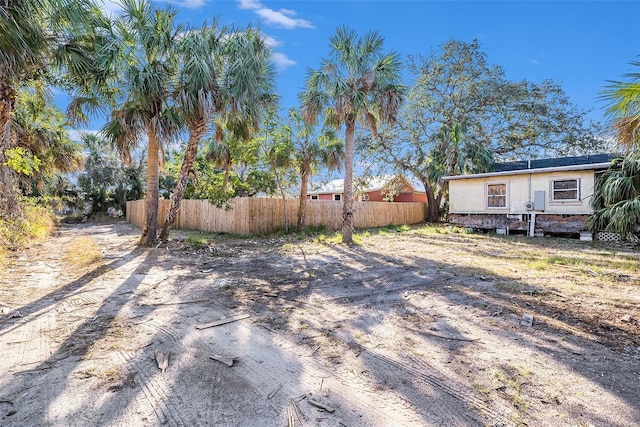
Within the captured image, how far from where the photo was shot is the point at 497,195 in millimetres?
14383

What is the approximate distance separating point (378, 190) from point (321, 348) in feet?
81.4

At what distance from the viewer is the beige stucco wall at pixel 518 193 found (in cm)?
1198

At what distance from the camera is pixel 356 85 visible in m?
10.0

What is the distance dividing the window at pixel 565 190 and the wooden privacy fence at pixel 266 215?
318 inches

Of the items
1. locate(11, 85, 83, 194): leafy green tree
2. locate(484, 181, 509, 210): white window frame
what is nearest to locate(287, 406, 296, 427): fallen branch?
locate(11, 85, 83, 194): leafy green tree

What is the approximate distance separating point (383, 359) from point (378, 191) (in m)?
25.2

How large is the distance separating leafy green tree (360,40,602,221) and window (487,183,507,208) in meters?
2.97

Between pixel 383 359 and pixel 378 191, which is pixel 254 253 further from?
pixel 378 191

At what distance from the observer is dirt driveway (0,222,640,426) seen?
209 cm

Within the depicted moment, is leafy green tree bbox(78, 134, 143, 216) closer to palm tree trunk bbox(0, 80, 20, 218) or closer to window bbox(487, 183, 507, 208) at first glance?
palm tree trunk bbox(0, 80, 20, 218)

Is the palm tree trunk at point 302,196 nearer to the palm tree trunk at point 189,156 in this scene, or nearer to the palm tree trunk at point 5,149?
the palm tree trunk at point 189,156

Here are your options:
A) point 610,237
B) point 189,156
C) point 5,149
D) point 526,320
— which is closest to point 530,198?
point 610,237

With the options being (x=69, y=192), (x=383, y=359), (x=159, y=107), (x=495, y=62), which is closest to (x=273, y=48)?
(x=159, y=107)

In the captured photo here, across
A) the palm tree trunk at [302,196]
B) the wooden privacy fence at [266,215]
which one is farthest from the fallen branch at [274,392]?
the palm tree trunk at [302,196]
